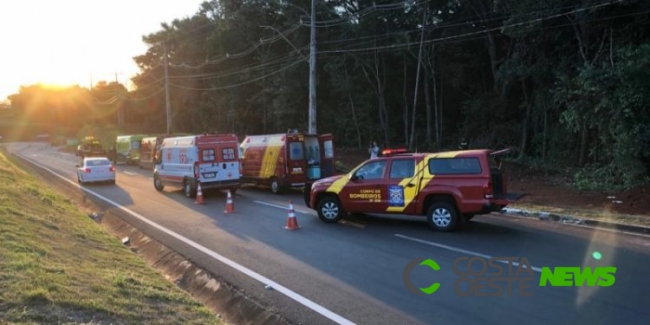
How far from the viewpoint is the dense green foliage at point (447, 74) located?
16.9m

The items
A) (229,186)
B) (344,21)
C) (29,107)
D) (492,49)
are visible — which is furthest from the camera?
Result: (29,107)

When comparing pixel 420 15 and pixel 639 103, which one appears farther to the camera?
pixel 420 15

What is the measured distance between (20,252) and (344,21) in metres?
27.6

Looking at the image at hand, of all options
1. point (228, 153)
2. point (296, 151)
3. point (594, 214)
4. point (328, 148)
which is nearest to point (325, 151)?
point (328, 148)

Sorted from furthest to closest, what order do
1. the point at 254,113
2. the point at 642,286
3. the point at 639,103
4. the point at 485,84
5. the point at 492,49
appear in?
1. the point at 254,113
2. the point at 485,84
3. the point at 492,49
4. the point at 639,103
5. the point at 642,286

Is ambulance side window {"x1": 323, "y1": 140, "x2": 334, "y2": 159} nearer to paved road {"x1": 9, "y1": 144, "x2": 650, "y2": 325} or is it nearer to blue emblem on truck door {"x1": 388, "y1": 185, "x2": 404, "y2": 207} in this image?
paved road {"x1": 9, "y1": 144, "x2": 650, "y2": 325}

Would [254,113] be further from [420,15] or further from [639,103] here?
[639,103]

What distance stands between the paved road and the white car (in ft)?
36.0

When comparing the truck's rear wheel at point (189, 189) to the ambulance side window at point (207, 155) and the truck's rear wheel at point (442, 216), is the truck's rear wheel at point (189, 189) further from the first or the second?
the truck's rear wheel at point (442, 216)

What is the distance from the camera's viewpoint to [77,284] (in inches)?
222

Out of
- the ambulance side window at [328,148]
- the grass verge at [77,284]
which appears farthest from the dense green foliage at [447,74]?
the grass verge at [77,284]

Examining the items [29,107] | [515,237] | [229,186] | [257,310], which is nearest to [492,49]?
[229,186]

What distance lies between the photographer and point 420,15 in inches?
1160

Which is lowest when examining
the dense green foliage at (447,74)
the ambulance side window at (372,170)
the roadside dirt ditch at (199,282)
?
the roadside dirt ditch at (199,282)
